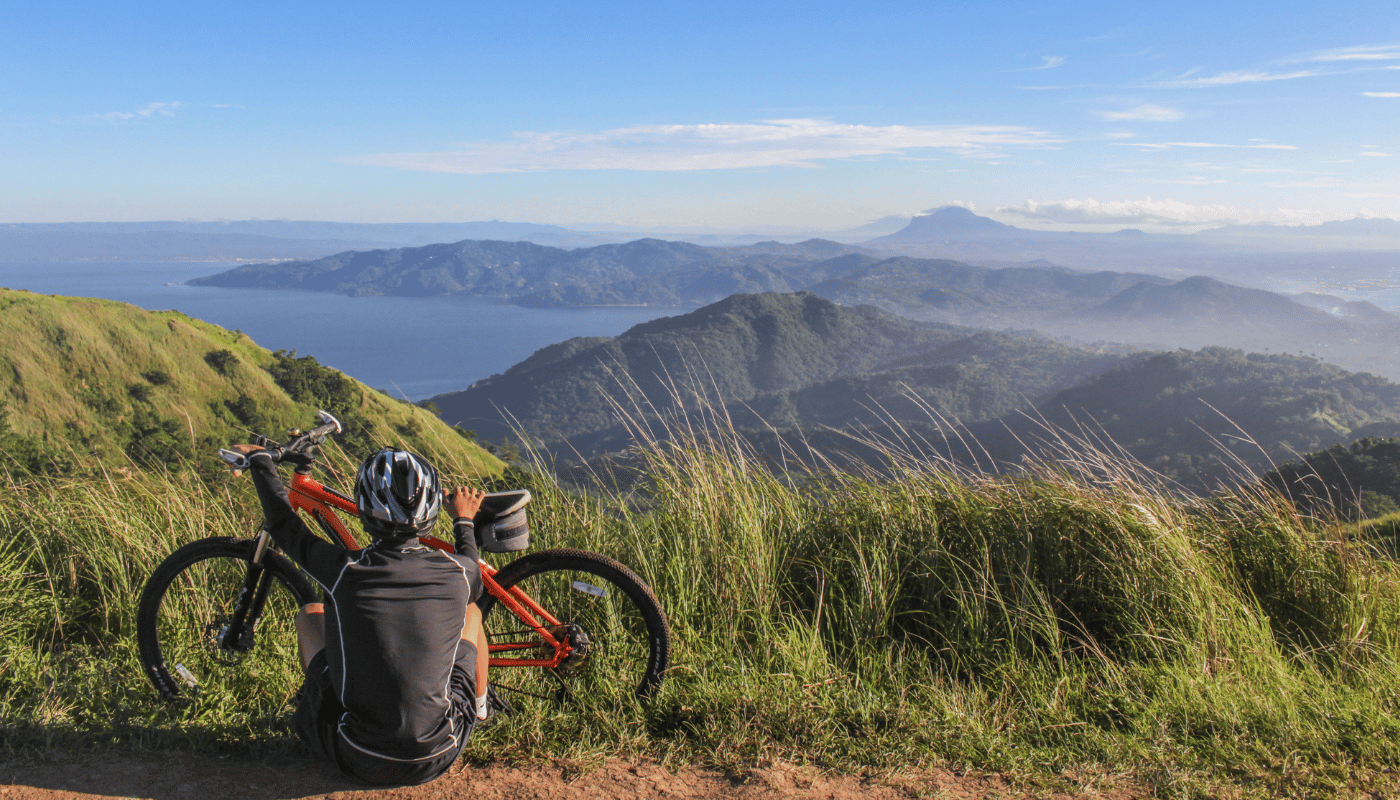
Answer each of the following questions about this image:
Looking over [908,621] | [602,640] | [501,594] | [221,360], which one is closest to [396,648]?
[501,594]

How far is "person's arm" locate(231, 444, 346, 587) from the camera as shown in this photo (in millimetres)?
2191

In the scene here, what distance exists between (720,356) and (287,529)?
14390 cm

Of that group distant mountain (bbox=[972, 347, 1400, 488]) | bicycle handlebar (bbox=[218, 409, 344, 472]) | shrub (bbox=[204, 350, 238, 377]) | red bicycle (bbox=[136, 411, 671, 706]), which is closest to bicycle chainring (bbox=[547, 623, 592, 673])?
red bicycle (bbox=[136, 411, 671, 706])

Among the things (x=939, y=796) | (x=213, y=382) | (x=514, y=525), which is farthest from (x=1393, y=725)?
(x=213, y=382)

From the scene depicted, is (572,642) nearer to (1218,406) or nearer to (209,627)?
(209,627)

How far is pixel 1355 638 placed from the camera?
9.93 ft

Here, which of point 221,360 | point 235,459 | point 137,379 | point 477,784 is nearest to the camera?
point 477,784

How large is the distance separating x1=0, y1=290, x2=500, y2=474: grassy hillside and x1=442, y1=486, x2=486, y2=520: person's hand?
34494 millimetres

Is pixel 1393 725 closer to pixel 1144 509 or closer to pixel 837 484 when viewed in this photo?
pixel 1144 509

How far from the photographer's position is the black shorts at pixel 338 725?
2.03 meters

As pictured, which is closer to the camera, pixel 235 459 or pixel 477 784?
pixel 477 784

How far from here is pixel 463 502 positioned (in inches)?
94.5

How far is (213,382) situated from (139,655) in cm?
4878

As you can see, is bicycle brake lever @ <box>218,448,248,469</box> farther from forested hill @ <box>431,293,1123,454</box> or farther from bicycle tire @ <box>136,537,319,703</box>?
forested hill @ <box>431,293,1123,454</box>
